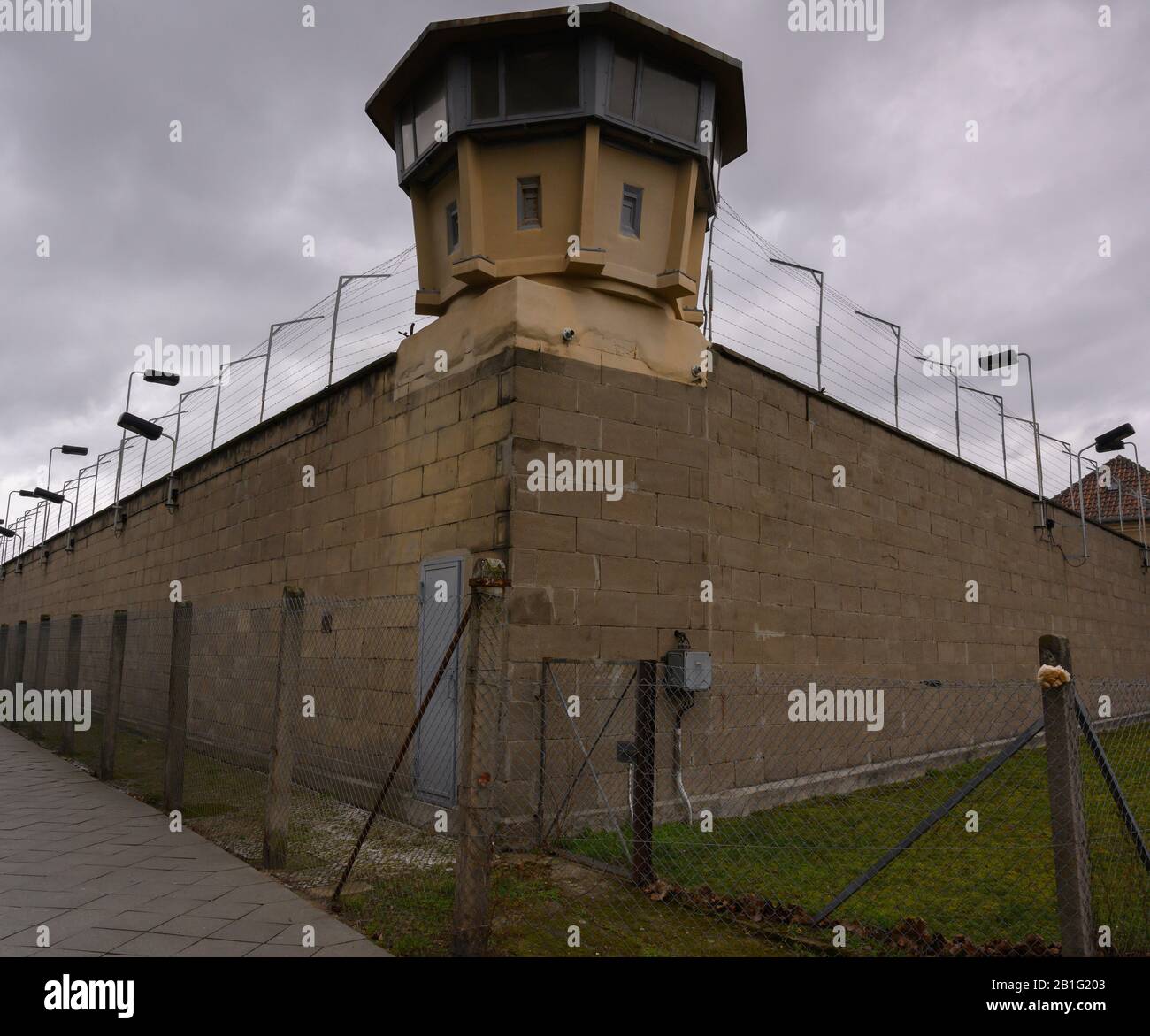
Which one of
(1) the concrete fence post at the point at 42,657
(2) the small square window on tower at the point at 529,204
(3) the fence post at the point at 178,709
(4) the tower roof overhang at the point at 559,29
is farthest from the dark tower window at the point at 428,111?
(1) the concrete fence post at the point at 42,657

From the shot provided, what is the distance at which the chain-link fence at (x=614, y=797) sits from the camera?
3969 millimetres

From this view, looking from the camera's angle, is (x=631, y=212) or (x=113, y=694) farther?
(x=113, y=694)

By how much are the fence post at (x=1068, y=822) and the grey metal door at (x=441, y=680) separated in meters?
3.98

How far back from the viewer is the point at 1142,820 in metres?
6.75

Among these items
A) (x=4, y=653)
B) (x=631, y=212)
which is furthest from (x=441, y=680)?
(x=4, y=653)

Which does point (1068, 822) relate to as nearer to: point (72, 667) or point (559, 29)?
point (559, 29)

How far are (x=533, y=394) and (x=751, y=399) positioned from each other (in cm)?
257

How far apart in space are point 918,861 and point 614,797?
7.05 feet

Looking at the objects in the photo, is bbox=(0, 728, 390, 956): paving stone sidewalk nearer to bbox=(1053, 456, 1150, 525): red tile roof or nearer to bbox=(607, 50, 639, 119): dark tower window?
bbox=(607, 50, 639, 119): dark tower window

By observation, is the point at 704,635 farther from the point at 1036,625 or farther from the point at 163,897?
the point at 1036,625

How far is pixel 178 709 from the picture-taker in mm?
7082

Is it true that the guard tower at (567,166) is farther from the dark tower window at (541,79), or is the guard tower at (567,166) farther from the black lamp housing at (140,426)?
the black lamp housing at (140,426)
